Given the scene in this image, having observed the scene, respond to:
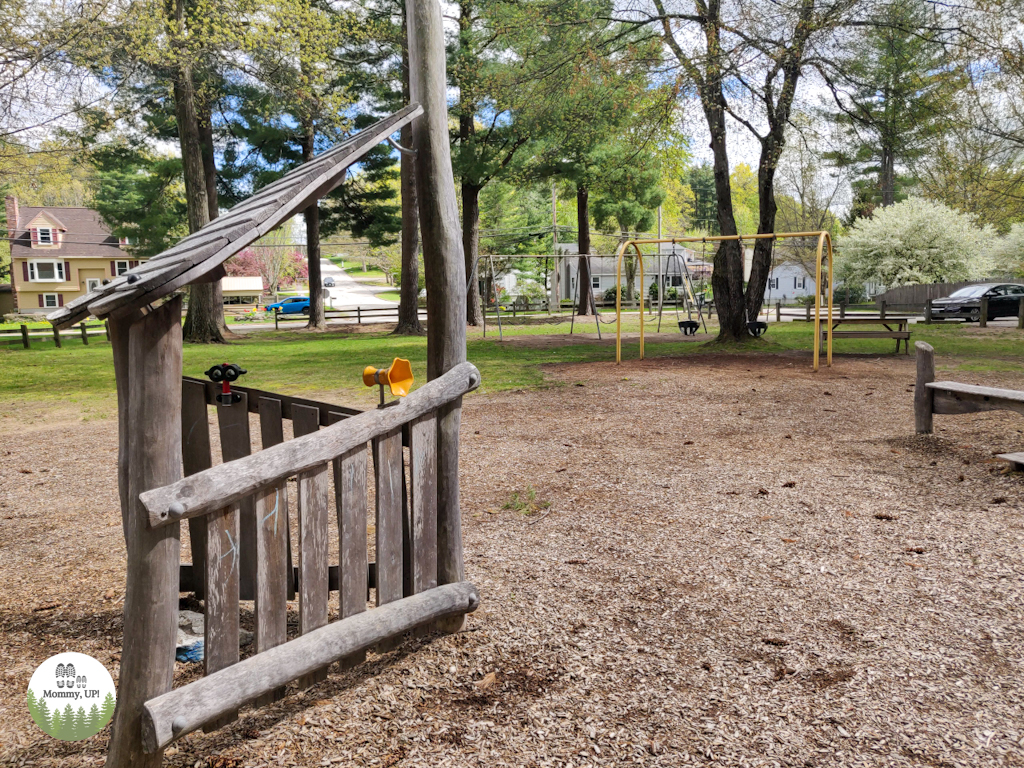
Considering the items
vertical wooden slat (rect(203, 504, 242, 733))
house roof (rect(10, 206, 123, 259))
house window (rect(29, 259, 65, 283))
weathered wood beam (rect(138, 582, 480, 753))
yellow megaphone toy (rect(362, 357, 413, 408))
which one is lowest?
weathered wood beam (rect(138, 582, 480, 753))

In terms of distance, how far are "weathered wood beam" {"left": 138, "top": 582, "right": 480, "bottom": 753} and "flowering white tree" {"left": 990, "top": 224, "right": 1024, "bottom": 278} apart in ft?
136

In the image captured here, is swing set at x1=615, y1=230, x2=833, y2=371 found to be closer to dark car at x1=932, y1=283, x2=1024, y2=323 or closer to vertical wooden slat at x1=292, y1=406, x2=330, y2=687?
vertical wooden slat at x1=292, y1=406, x2=330, y2=687

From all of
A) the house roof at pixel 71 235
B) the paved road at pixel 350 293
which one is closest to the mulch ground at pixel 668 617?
the paved road at pixel 350 293

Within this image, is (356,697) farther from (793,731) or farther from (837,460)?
(837,460)

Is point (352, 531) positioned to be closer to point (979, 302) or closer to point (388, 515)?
point (388, 515)

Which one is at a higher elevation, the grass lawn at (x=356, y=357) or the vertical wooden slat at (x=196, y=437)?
the vertical wooden slat at (x=196, y=437)

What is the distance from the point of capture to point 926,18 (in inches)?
587

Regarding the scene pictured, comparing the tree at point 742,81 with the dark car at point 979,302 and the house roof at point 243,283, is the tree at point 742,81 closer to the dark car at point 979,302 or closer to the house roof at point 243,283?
the dark car at point 979,302

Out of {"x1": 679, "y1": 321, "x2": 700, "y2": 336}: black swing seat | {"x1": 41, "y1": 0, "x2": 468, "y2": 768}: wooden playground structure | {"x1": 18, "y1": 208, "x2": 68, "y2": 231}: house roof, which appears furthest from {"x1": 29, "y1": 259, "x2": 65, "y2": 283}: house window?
{"x1": 41, "y1": 0, "x2": 468, "y2": 768}: wooden playground structure

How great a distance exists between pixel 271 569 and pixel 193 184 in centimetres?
2093

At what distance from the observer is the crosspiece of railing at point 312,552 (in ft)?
8.53

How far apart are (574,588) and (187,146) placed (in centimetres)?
2073

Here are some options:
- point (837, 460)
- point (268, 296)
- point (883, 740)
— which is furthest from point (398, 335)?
point (268, 296)

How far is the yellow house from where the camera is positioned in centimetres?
5131
